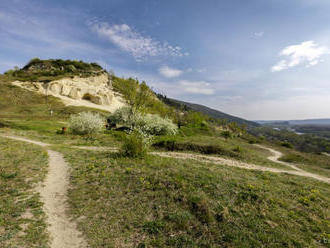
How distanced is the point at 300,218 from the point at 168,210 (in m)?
4.50

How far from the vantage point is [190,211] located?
512 centimetres

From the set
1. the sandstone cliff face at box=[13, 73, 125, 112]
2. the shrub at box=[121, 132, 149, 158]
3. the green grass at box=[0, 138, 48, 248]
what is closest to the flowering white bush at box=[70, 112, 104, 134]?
the green grass at box=[0, 138, 48, 248]

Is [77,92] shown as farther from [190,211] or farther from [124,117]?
[190,211]

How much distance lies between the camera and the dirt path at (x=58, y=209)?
3866 mm

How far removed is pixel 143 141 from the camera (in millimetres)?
10266

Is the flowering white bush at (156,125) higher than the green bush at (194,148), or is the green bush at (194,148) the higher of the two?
the flowering white bush at (156,125)

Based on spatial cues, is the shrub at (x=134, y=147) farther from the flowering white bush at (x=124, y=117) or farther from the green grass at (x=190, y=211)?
the flowering white bush at (x=124, y=117)

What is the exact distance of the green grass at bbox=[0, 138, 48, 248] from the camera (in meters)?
3.77

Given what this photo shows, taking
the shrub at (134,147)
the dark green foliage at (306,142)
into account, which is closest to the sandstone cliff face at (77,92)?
the shrub at (134,147)

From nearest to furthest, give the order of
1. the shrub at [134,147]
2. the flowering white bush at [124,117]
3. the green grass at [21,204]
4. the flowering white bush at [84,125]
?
the green grass at [21,204]
the shrub at [134,147]
the flowering white bush at [84,125]
the flowering white bush at [124,117]

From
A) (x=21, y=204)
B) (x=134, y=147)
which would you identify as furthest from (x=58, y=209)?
(x=134, y=147)

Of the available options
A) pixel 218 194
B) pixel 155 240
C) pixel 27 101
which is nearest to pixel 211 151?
pixel 218 194

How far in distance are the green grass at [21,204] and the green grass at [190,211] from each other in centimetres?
99

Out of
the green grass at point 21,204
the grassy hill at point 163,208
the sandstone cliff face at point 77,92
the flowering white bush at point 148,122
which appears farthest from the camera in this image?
the sandstone cliff face at point 77,92
